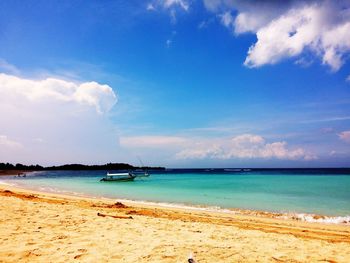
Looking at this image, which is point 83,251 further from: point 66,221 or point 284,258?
point 284,258

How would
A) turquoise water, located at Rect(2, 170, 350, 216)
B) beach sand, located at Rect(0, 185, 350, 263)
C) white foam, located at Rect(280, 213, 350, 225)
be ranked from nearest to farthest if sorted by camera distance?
1. beach sand, located at Rect(0, 185, 350, 263)
2. white foam, located at Rect(280, 213, 350, 225)
3. turquoise water, located at Rect(2, 170, 350, 216)

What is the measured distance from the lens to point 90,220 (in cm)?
1023

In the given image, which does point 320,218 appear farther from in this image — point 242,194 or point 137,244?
point 242,194

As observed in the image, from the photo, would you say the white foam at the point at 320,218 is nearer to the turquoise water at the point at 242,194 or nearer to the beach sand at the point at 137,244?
the turquoise water at the point at 242,194

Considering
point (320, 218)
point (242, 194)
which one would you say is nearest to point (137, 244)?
point (320, 218)

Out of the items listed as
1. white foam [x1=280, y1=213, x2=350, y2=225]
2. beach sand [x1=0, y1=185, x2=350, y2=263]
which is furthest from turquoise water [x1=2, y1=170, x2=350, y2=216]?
beach sand [x1=0, y1=185, x2=350, y2=263]

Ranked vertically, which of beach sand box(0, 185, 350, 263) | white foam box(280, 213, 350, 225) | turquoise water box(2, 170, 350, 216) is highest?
beach sand box(0, 185, 350, 263)

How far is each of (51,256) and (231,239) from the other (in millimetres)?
4736

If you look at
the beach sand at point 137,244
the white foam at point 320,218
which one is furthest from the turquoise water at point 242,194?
the beach sand at point 137,244

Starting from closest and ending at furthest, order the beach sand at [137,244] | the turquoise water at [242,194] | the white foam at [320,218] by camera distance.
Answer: the beach sand at [137,244]
the white foam at [320,218]
the turquoise water at [242,194]

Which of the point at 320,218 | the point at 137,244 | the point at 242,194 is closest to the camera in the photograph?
the point at 137,244

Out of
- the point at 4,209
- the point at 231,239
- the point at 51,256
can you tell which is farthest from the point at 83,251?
the point at 4,209

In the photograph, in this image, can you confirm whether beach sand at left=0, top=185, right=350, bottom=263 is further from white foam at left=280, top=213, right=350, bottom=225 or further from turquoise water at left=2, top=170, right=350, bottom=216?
turquoise water at left=2, top=170, right=350, bottom=216

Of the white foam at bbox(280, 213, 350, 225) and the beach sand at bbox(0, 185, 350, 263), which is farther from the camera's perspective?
the white foam at bbox(280, 213, 350, 225)
